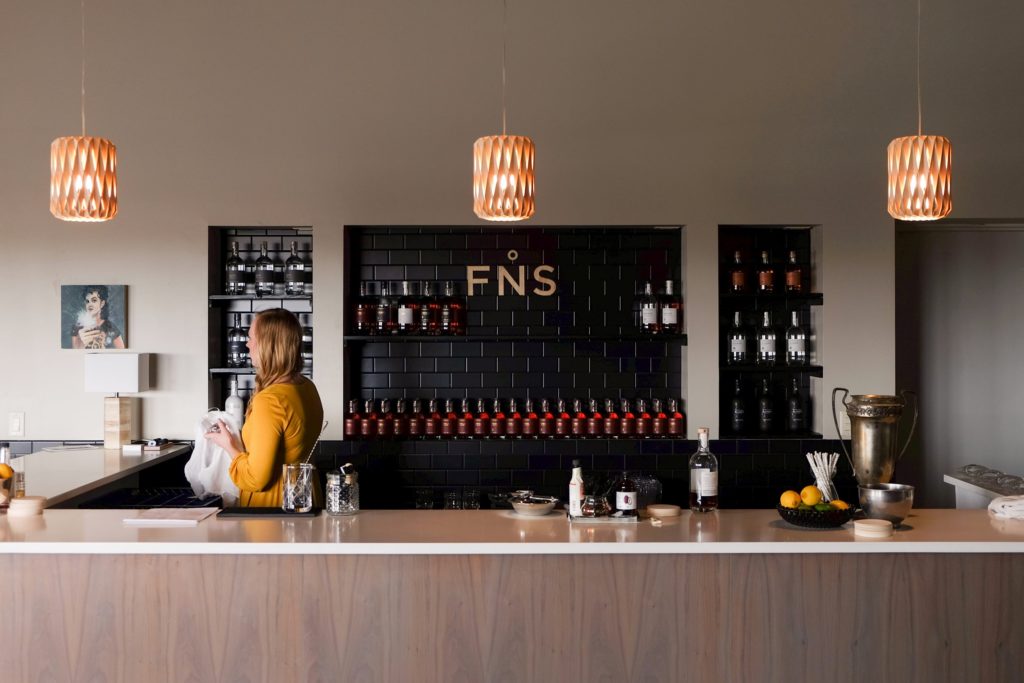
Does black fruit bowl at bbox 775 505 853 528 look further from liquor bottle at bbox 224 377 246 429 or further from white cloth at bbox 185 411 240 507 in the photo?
liquor bottle at bbox 224 377 246 429

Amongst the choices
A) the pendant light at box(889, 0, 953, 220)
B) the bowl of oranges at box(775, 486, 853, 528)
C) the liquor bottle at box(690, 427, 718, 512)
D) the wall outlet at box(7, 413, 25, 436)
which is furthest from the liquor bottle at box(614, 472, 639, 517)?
the wall outlet at box(7, 413, 25, 436)

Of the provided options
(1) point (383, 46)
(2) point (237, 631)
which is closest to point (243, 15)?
(1) point (383, 46)

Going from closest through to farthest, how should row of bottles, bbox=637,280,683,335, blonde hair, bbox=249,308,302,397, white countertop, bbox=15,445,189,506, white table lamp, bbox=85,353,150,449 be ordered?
1. blonde hair, bbox=249,308,302,397
2. white countertop, bbox=15,445,189,506
3. white table lamp, bbox=85,353,150,449
4. row of bottles, bbox=637,280,683,335

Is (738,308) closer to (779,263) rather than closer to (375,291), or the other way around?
(779,263)

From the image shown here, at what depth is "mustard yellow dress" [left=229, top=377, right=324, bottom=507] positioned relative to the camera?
321 cm

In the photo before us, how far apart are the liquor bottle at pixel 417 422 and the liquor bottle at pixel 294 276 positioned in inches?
35.8

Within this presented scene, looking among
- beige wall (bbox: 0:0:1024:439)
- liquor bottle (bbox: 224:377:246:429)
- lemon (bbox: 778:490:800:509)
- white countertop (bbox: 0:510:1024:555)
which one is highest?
beige wall (bbox: 0:0:1024:439)

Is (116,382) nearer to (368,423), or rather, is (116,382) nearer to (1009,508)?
(368,423)

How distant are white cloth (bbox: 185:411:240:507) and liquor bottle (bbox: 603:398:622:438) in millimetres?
2058

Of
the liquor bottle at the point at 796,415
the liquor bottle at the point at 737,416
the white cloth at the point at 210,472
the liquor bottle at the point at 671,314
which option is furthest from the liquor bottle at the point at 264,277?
the liquor bottle at the point at 796,415

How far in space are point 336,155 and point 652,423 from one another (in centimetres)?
232

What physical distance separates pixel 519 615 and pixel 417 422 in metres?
2.53

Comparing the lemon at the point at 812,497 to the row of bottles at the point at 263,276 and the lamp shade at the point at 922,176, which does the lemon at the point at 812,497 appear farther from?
the row of bottles at the point at 263,276

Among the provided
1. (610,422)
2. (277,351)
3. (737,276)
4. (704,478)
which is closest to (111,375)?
(277,351)
